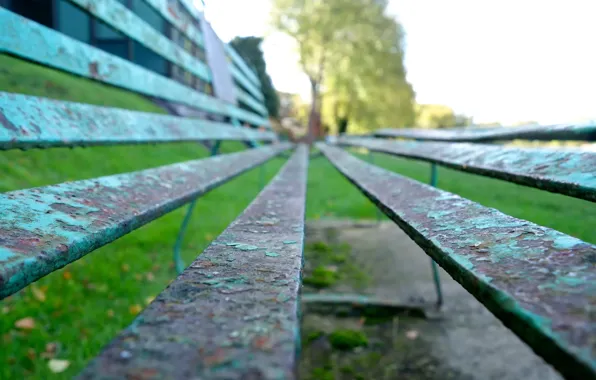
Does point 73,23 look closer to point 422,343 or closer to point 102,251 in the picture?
point 102,251

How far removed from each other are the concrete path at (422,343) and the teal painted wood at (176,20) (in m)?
1.55

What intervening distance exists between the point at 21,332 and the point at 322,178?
19.7 feet

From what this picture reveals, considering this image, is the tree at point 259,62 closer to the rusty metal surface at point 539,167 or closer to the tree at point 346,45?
the tree at point 346,45

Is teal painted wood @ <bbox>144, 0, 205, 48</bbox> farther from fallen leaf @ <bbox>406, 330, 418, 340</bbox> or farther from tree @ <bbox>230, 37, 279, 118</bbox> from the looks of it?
tree @ <bbox>230, 37, 279, 118</bbox>

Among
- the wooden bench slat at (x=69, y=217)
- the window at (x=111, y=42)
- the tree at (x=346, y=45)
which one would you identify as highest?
the tree at (x=346, y=45)

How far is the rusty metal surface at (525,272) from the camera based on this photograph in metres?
0.34

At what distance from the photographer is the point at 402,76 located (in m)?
20.8

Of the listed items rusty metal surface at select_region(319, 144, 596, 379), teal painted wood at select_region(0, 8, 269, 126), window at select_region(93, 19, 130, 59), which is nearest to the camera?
rusty metal surface at select_region(319, 144, 596, 379)

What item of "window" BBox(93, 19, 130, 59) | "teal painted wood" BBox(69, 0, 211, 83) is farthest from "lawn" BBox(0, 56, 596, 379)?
"window" BBox(93, 19, 130, 59)

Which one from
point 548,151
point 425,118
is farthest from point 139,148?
point 425,118

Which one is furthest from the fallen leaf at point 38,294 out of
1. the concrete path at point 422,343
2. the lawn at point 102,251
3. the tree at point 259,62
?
the tree at point 259,62

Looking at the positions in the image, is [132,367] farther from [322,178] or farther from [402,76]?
[402,76]

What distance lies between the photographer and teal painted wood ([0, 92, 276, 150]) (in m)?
0.79

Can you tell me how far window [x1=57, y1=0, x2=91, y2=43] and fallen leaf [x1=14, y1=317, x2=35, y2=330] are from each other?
292 inches
